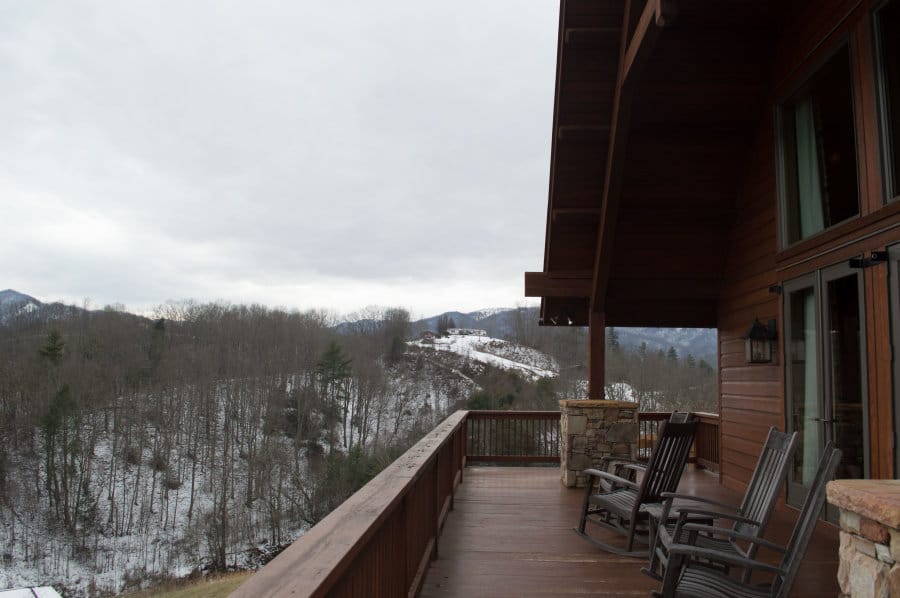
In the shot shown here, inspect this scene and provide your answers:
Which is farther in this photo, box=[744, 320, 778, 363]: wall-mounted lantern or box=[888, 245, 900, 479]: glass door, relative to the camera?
box=[744, 320, 778, 363]: wall-mounted lantern

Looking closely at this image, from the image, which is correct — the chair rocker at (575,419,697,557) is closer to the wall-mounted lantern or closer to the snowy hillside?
the wall-mounted lantern

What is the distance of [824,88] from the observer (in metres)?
5.14

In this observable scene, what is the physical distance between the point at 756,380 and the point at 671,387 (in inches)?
1053

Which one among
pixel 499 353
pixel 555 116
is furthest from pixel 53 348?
pixel 555 116

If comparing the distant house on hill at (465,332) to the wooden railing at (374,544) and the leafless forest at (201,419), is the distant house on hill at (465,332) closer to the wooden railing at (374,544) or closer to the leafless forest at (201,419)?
the leafless forest at (201,419)

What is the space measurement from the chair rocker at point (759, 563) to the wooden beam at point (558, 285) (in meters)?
4.80

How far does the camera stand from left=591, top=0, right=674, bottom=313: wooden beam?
14.9ft

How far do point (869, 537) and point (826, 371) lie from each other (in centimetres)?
363

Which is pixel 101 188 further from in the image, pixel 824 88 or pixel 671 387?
pixel 824 88

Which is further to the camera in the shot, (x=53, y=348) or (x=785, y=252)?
(x=53, y=348)

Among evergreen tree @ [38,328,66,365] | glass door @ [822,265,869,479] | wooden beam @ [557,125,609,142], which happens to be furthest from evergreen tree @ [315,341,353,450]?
glass door @ [822,265,869,479]

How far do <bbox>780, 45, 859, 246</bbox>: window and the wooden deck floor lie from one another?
2491 millimetres

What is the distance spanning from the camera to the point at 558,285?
7.64 meters

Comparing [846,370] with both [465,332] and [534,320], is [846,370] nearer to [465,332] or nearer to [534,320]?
[534,320]
